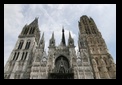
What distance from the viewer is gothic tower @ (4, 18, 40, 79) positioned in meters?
26.0

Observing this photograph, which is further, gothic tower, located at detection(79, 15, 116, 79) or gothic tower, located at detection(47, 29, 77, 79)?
gothic tower, located at detection(79, 15, 116, 79)

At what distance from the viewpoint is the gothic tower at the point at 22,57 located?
2602cm

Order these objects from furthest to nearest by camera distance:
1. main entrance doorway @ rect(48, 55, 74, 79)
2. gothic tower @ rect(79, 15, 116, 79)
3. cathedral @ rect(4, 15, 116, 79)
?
1. gothic tower @ rect(79, 15, 116, 79)
2. cathedral @ rect(4, 15, 116, 79)
3. main entrance doorway @ rect(48, 55, 74, 79)

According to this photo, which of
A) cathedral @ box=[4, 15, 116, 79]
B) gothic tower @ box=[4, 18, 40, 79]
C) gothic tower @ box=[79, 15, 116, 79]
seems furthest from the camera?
gothic tower @ box=[4, 18, 40, 79]

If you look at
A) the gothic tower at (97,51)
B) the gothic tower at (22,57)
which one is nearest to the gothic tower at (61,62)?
the gothic tower at (97,51)

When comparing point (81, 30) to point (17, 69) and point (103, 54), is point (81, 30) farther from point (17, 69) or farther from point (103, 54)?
point (17, 69)

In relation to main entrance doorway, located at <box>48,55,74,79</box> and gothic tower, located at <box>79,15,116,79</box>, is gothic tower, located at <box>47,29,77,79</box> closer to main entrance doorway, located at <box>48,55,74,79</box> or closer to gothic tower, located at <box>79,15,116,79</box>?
main entrance doorway, located at <box>48,55,74,79</box>

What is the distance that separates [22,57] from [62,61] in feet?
33.1

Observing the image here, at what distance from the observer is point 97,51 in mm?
30078

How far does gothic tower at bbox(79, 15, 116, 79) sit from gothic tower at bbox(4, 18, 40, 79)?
14.7 m

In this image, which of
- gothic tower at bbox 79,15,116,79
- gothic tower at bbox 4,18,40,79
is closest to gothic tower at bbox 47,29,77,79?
gothic tower at bbox 79,15,116,79

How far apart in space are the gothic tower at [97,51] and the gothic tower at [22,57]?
14.7 meters

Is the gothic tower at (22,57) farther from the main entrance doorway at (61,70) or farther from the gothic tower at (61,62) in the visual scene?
the main entrance doorway at (61,70)
